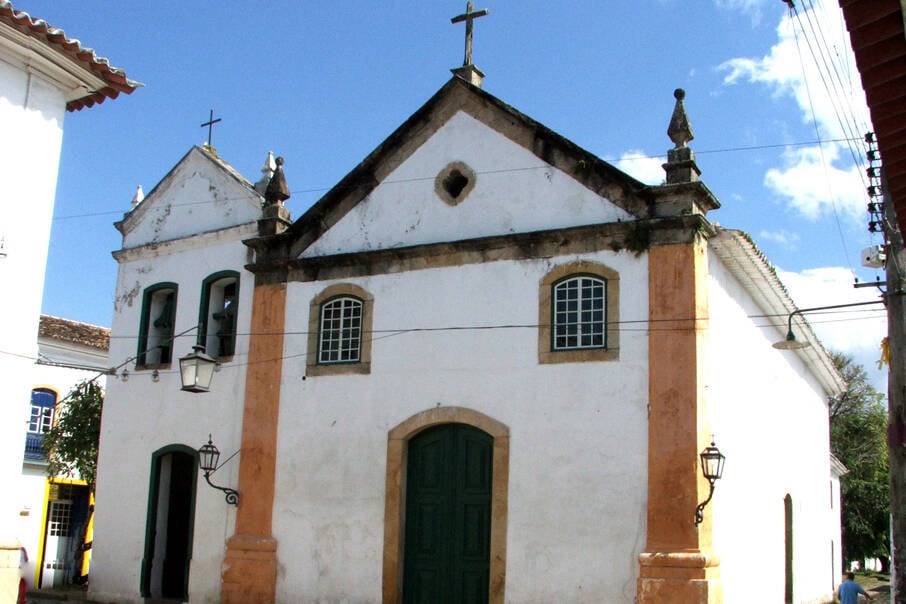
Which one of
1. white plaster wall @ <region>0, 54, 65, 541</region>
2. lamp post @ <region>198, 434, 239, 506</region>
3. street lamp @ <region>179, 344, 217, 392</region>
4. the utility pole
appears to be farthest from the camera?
lamp post @ <region>198, 434, 239, 506</region>

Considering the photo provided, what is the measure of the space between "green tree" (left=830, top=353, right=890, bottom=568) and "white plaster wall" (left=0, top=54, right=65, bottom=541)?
2940cm

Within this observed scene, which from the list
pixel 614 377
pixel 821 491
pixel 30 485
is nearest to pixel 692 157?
pixel 614 377

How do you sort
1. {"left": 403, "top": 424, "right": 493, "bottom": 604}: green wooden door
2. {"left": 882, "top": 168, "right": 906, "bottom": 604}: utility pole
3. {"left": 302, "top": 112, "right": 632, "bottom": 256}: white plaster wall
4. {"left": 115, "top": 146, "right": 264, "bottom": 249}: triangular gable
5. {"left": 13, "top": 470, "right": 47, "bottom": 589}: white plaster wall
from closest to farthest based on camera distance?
{"left": 882, "top": 168, "right": 906, "bottom": 604}: utility pole → {"left": 403, "top": 424, "right": 493, "bottom": 604}: green wooden door → {"left": 302, "top": 112, "right": 632, "bottom": 256}: white plaster wall → {"left": 115, "top": 146, "right": 264, "bottom": 249}: triangular gable → {"left": 13, "top": 470, "right": 47, "bottom": 589}: white plaster wall

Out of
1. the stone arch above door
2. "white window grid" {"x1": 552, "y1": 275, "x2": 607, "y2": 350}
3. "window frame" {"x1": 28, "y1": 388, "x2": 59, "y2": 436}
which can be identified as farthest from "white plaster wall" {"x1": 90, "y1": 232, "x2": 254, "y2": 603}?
"window frame" {"x1": 28, "y1": 388, "x2": 59, "y2": 436}

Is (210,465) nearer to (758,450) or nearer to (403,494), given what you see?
(403,494)

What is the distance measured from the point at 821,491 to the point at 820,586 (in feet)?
6.44

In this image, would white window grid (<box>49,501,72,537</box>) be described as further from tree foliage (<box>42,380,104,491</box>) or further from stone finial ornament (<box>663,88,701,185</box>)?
stone finial ornament (<box>663,88,701,185</box>)

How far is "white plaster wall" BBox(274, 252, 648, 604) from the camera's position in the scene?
12.3 metres

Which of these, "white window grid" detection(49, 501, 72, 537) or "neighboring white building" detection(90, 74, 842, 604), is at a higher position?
"neighboring white building" detection(90, 74, 842, 604)

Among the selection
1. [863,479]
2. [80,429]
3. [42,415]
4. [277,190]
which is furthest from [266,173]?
[863,479]

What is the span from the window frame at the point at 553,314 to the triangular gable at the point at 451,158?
2.28 feet

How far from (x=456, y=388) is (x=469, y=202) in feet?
8.90

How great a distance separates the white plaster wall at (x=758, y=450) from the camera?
12.7 meters

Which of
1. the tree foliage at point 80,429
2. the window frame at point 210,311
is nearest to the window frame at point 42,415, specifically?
the tree foliage at point 80,429
